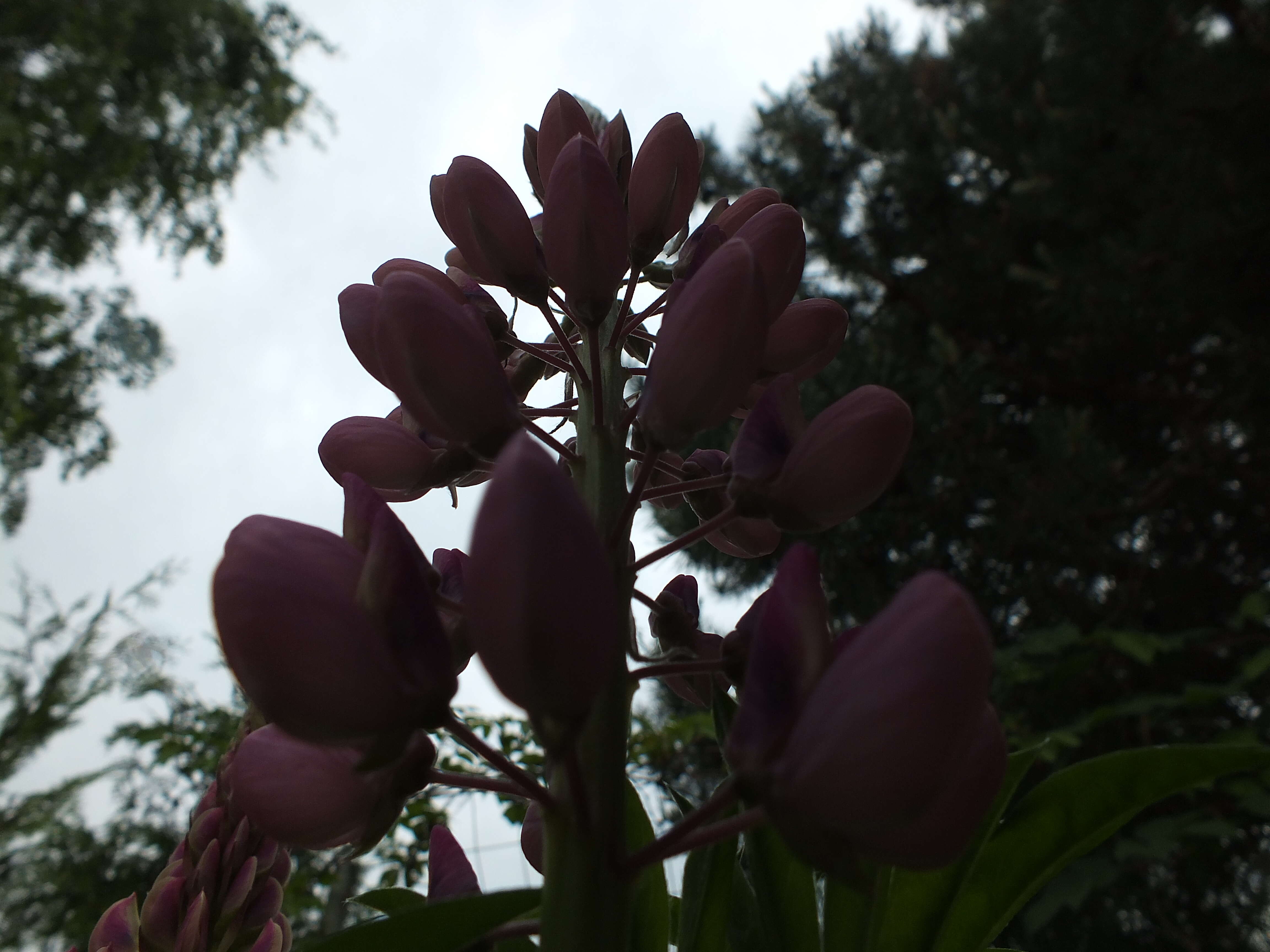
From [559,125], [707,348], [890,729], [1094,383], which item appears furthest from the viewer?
[1094,383]

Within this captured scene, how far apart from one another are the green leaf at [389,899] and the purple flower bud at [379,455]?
0.25m

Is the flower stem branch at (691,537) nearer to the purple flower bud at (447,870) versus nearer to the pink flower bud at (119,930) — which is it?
the purple flower bud at (447,870)

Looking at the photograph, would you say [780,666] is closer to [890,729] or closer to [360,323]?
→ [890,729]

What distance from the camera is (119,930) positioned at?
0.54 m

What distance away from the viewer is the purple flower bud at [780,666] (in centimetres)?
28

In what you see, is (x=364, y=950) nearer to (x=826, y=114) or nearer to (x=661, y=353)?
(x=661, y=353)

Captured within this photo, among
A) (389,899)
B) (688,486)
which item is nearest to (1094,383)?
(688,486)

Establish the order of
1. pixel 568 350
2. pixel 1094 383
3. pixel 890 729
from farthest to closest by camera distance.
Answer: pixel 1094 383
pixel 568 350
pixel 890 729

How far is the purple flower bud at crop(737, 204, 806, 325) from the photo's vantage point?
1.50 feet

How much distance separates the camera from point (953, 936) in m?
0.42

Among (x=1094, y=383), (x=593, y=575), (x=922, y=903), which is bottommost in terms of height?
(x=922, y=903)

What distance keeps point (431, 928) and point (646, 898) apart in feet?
0.59

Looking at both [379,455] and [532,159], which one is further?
[532,159]

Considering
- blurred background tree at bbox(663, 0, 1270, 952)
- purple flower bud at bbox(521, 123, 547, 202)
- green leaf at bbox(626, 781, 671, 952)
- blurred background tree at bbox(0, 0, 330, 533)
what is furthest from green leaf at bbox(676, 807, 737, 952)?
blurred background tree at bbox(0, 0, 330, 533)
